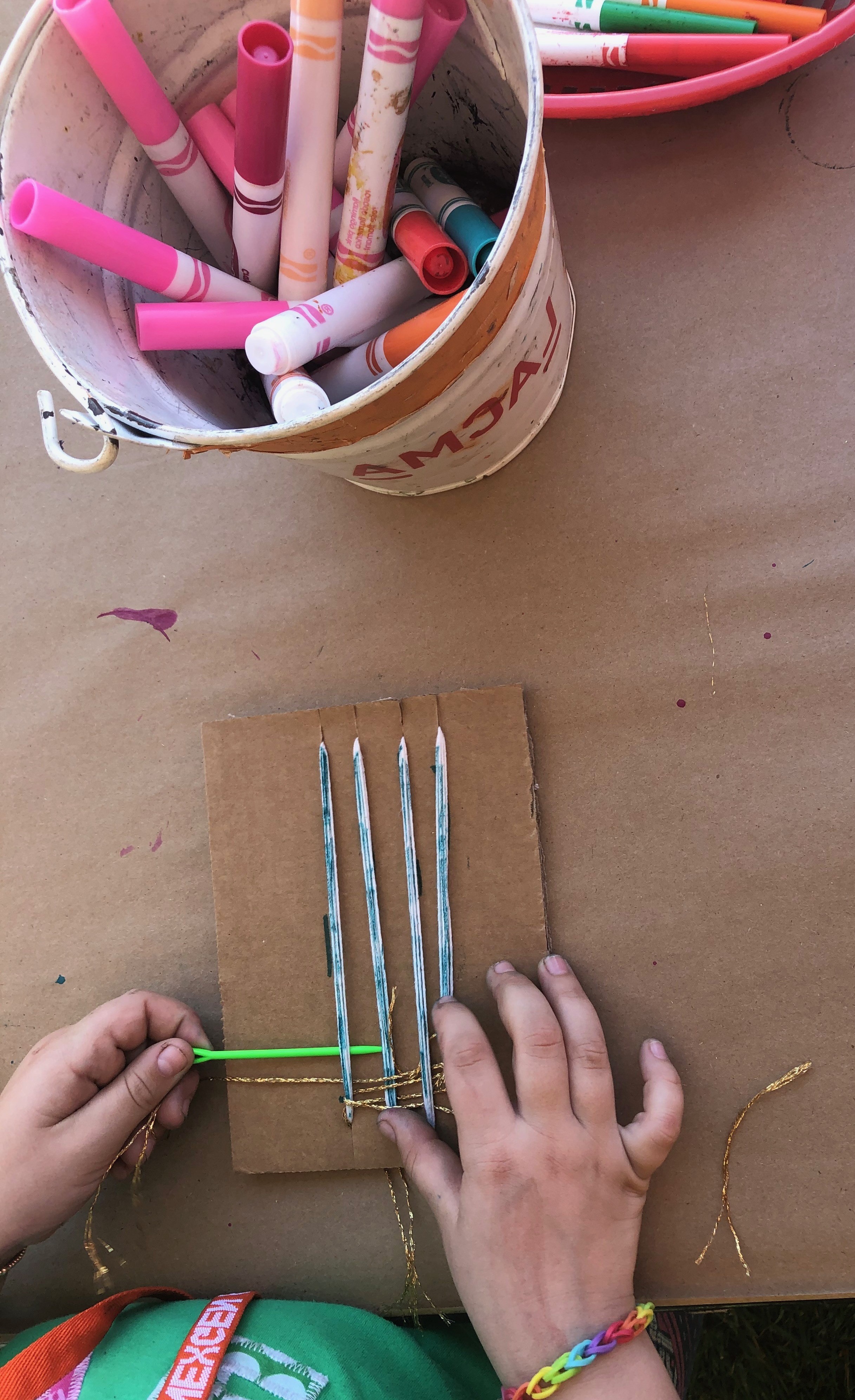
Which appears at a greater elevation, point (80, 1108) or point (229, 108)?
point (229, 108)

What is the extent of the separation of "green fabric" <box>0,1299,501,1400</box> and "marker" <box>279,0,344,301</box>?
0.57 m

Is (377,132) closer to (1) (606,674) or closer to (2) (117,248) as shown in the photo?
(2) (117,248)

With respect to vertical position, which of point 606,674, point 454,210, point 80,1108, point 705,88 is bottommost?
point 80,1108

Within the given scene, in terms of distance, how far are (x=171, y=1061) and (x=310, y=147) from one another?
1.63ft

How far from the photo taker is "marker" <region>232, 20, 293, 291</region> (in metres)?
0.35

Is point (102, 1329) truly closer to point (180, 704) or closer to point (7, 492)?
point (180, 704)

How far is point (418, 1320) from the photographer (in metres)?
0.54

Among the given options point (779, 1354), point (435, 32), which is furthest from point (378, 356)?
point (779, 1354)

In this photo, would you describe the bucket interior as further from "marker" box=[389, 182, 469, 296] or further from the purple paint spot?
the purple paint spot

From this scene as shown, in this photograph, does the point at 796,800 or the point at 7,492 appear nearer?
the point at 796,800

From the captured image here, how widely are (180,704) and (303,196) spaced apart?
319mm

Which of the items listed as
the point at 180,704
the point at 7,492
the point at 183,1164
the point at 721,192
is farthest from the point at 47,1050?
the point at 721,192

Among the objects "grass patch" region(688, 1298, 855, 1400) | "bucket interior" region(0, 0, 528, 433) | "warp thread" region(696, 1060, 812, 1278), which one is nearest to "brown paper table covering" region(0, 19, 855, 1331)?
"warp thread" region(696, 1060, 812, 1278)

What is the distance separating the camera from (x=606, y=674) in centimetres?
54
